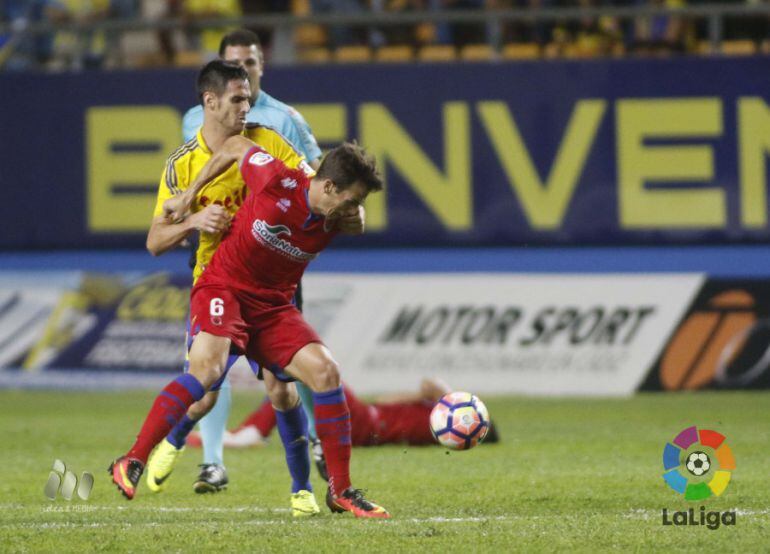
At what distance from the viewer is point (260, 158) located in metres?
6.34

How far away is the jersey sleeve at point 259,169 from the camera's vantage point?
20.5 ft

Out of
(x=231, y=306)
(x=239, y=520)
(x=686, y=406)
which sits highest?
(x=231, y=306)

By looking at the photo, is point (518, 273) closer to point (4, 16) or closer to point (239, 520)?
point (4, 16)

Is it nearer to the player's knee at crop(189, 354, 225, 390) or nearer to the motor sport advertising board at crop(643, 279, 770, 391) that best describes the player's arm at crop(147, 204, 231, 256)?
the player's knee at crop(189, 354, 225, 390)

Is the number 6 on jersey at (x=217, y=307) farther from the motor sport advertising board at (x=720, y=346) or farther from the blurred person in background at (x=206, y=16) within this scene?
the blurred person in background at (x=206, y=16)

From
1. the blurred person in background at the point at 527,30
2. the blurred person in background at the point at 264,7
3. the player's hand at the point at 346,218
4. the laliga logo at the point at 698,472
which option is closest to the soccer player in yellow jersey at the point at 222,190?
the player's hand at the point at 346,218

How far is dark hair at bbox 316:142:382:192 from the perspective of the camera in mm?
6055

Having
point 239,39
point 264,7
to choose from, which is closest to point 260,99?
point 239,39

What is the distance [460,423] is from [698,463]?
1229 mm

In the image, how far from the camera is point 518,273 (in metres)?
13.9

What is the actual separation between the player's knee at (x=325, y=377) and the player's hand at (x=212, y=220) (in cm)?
73

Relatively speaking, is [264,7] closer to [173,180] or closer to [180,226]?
[173,180]

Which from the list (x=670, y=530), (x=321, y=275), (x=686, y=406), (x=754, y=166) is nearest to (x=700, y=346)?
(x=686, y=406)

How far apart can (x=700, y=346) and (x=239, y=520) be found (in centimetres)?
792
